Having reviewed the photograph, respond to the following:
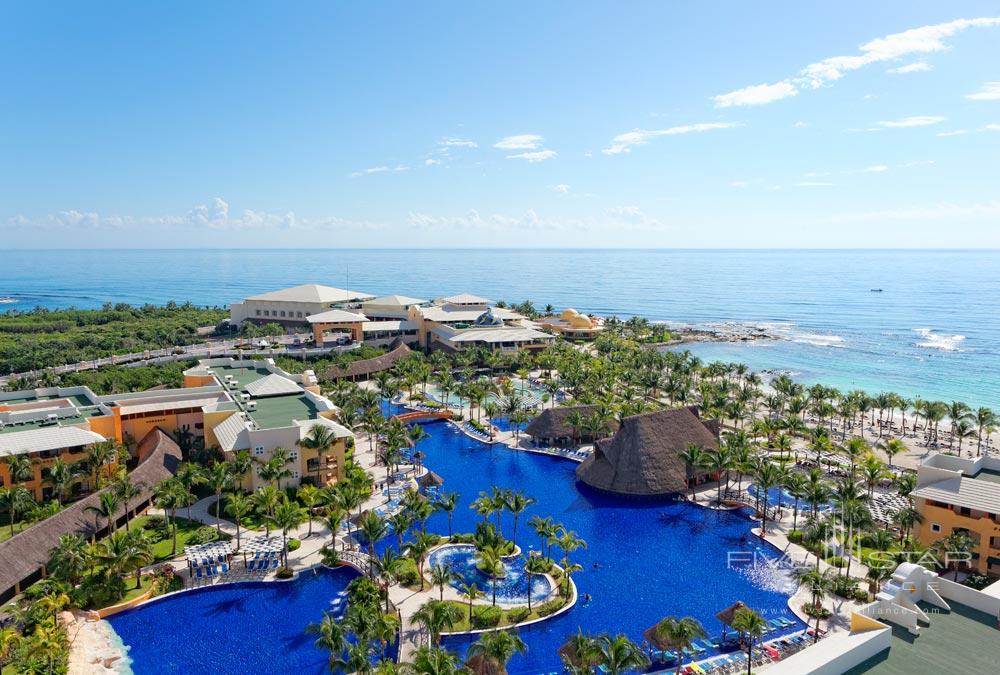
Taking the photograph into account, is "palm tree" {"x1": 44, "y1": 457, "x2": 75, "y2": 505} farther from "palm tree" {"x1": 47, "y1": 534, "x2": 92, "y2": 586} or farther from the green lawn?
"palm tree" {"x1": 47, "y1": 534, "x2": 92, "y2": 586}

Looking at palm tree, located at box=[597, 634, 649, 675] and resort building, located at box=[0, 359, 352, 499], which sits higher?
resort building, located at box=[0, 359, 352, 499]

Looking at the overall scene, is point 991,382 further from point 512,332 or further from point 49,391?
point 49,391

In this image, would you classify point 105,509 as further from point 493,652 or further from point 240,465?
point 493,652

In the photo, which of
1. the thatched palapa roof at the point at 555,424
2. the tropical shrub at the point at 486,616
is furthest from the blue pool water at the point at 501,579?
the thatched palapa roof at the point at 555,424

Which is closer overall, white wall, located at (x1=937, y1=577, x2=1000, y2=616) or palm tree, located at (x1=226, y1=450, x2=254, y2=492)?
white wall, located at (x1=937, y1=577, x2=1000, y2=616)

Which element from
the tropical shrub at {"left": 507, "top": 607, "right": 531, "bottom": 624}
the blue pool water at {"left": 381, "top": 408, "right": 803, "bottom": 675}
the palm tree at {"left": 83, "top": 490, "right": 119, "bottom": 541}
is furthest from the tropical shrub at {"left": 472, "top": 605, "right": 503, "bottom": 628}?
the palm tree at {"left": 83, "top": 490, "right": 119, "bottom": 541}

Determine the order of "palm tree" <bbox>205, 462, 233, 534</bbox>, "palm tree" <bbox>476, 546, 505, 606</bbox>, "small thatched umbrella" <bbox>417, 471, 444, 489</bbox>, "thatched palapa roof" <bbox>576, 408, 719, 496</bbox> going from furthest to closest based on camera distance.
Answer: "small thatched umbrella" <bbox>417, 471, 444, 489</bbox>
"thatched palapa roof" <bbox>576, 408, 719, 496</bbox>
"palm tree" <bbox>205, 462, 233, 534</bbox>
"palm tree" <bbox>476, 546, 505, 606</bbox>

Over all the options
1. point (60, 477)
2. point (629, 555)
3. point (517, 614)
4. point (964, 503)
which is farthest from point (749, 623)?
point (60, 477)

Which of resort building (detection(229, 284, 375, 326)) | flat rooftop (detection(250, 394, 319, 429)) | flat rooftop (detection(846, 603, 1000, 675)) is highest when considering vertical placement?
resort building (detection(229, 284, 375, 326))
